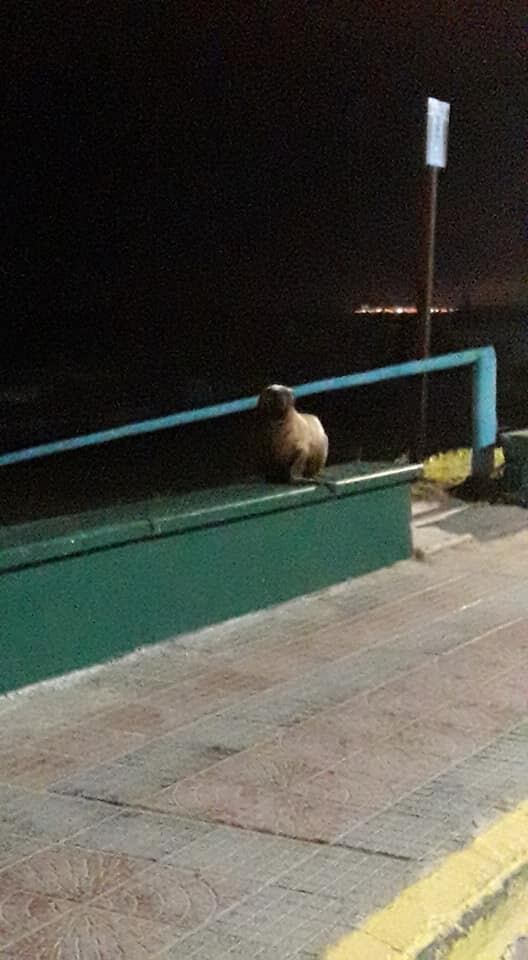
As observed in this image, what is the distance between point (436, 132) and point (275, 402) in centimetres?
312

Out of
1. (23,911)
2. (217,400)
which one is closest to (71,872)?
(23,911)

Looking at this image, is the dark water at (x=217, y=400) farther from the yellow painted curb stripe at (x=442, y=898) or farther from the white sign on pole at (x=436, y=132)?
the yellow painted curb stripe at (x=442, y=898)

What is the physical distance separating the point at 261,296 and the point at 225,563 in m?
33.9

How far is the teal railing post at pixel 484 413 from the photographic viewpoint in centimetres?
968

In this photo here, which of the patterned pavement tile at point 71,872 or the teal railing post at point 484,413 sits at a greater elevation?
the teal railing post at point 484,413

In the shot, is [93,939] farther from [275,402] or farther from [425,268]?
[425,268]

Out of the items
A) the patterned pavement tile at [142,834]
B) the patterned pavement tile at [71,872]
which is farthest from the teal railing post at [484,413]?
the patterned pavement tile at [71,872]

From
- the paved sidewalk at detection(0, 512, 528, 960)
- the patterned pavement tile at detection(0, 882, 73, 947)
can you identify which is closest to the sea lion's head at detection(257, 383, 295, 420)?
the paved sidewalk at detection(0, 512, 528, 960)

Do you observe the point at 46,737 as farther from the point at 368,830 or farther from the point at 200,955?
the point at 200,955

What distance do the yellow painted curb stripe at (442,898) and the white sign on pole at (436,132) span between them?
5.97m

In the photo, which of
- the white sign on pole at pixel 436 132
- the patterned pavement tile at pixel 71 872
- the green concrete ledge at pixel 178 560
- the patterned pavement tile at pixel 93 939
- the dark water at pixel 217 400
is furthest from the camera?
the dark water at pixel 217 400

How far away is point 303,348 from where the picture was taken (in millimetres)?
32469

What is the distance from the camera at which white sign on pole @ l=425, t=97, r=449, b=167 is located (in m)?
9.05

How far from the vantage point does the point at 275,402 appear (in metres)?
7.18
